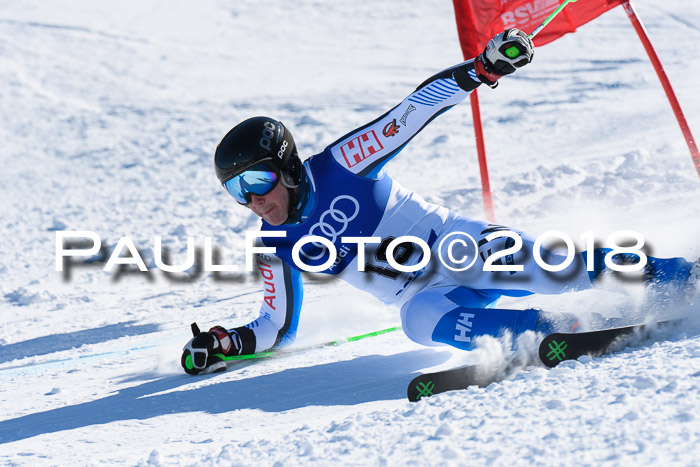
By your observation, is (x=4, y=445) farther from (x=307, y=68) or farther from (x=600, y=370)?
(x=307, y=68)

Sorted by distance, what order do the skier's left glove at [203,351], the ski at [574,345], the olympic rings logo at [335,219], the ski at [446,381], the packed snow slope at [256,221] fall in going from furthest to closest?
the skier's left glove at [203,351], the olympic rings logo at [335,219], the ski at [446,381], the ski at [574,345], the packed snow slope at [256,221]

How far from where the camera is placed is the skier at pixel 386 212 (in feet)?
10.2

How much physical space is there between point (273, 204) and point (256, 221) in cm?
433

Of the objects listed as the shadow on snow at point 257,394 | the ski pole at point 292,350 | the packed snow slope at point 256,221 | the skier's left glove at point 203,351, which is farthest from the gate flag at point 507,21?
the skier's left glove at point 203,351

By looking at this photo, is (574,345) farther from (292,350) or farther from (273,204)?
(292,350)

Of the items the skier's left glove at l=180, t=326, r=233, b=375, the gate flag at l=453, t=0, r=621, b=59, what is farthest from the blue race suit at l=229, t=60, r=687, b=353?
the gate flag at l=453, t=0, r=621, b=59

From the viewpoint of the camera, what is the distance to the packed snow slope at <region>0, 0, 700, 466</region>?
7.07 ft

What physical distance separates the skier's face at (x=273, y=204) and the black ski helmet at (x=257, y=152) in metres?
0.04

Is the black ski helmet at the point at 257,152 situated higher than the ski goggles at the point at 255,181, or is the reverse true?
the black ski helmet at the point at 257,152

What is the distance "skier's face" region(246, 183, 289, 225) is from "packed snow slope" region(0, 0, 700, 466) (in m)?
0.72

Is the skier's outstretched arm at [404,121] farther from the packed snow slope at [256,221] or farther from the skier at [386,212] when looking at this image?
the packed snow slope at [256,221]

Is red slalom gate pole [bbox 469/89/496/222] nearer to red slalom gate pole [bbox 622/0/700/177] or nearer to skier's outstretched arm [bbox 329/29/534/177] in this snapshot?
red slalom gate pole [bbox 622/0/700/177]

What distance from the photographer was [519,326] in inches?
110
